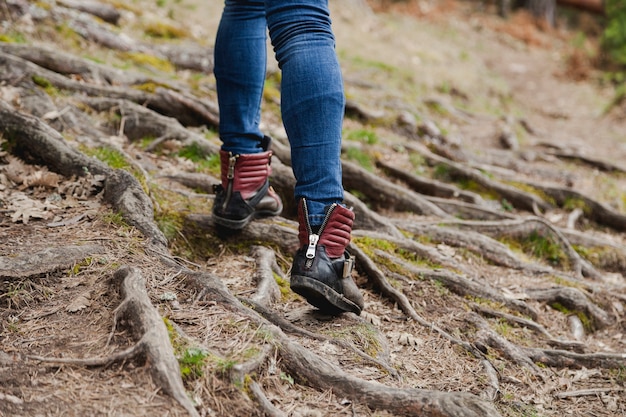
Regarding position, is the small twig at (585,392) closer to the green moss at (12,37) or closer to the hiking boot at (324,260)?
the hiking boot at (324,260)

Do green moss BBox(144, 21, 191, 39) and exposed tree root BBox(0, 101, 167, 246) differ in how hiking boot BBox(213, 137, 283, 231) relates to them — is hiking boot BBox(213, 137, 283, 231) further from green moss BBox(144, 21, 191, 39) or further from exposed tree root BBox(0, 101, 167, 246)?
green moss BBox(144, 21, 191, 39)

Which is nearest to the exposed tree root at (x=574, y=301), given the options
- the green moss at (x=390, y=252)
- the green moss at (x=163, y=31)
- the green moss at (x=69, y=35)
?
the green moss at (x=390, y=252)

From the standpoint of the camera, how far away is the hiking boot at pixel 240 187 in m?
3.19

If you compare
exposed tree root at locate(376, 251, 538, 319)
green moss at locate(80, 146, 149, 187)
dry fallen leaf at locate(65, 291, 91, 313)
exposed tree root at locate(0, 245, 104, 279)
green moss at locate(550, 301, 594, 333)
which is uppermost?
green moss at locate(80, 146, 149, 187)

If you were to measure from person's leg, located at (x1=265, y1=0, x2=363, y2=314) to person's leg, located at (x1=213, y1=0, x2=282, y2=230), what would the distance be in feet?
1.93

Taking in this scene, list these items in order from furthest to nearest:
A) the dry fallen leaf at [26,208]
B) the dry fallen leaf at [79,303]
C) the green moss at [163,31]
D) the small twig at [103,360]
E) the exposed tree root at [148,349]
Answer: the green moss at [163,31] → the dry fallen leaf at [26,208] → the dry fallen leaf at [79,303] → the small twig at [103,360] → the exposed tree root at [148,349]

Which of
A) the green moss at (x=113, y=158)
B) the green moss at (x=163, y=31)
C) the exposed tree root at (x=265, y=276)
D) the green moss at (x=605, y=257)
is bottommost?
the green moss at (x=605, y=257)

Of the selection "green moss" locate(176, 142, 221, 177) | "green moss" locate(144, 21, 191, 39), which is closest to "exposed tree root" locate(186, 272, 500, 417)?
"green moss" locate(176, 142, 221, 177)

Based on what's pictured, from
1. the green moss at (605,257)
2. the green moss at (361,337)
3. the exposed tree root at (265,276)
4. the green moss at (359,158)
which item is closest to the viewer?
the green moss at (361,337)

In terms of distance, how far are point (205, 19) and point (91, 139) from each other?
23.7 feet

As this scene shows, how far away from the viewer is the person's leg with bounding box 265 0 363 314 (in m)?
2.46

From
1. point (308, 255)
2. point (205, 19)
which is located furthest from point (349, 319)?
point (205, 19)

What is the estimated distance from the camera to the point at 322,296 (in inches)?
101

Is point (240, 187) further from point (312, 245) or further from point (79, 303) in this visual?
point (79, 303)
